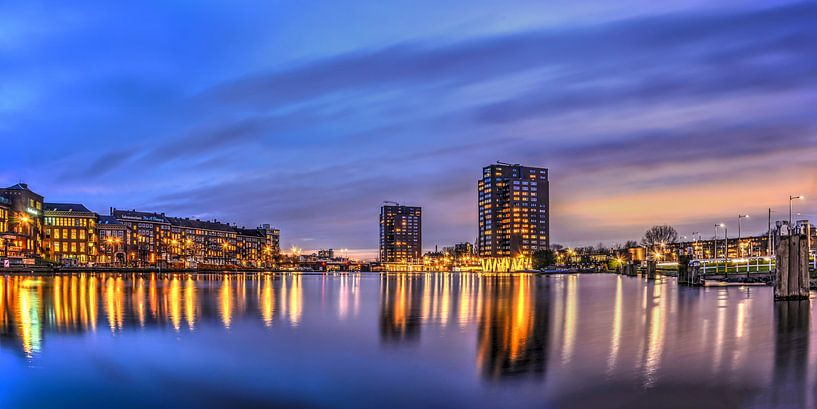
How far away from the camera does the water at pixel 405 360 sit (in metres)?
18.2

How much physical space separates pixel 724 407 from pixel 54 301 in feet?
170

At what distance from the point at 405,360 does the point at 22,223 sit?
18385 cm

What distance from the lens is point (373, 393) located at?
62.2ft

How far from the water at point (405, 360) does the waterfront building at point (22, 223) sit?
14548 centimetres

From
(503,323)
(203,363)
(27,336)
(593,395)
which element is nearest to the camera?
(593,395)

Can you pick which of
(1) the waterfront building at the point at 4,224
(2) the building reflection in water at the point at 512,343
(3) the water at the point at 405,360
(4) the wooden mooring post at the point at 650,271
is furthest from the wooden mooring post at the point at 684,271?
(1) the waterfront building at the point at 4,224

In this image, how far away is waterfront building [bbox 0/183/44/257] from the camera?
168 metres

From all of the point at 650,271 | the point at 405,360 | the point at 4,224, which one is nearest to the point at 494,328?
the point at 405,360

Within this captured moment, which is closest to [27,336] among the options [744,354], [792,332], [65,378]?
[65,378]

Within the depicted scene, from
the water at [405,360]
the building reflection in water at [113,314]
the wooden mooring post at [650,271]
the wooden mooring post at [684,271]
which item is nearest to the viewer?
the water at [405,360]

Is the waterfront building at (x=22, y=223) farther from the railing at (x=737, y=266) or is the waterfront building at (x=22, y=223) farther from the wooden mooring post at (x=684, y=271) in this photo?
the railing at (x=737, y=266)

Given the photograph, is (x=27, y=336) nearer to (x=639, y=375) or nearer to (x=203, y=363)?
(x=203, y=363)

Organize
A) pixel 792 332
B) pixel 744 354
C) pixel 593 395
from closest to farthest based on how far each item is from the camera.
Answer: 1. pixel 593 395
2. pixel 744 354
3. pixel 792 332

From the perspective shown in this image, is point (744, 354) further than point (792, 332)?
No
